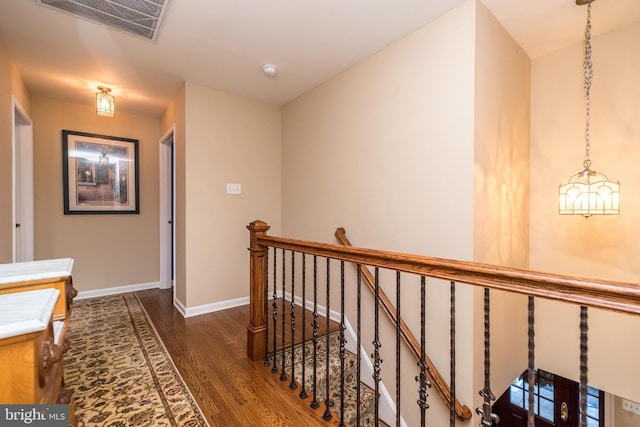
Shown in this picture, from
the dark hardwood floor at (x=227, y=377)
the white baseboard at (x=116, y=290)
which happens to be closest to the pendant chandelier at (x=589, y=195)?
the dark hardwood floor at (x=227, y=377)

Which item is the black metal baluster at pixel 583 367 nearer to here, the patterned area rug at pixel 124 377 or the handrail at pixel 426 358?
the handrail at pixel 426 358

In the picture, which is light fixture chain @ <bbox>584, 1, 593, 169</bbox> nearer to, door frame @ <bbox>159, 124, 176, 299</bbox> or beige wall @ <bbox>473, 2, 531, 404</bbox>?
beige wall @ <bbox>473, 2, 531, 404</bbox>

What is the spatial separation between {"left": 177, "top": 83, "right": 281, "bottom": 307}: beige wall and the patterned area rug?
0.67 meters

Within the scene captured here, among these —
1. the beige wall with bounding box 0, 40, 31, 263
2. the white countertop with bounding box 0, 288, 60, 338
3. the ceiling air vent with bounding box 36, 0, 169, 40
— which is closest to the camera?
the white countertop with bounding box 0, 288, 60, 338

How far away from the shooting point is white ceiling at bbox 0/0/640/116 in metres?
1.93

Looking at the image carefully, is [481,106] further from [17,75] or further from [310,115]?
[17,75]

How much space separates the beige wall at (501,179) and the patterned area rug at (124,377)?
6.21 ft

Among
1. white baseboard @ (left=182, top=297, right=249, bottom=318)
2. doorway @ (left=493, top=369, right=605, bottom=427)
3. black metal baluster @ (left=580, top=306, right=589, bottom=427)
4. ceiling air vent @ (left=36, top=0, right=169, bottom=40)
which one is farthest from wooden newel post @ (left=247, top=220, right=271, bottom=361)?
doorway @ (left=493, top=369, right=605, bottom=427)

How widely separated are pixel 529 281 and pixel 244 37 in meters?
2.42

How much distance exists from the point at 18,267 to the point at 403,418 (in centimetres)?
267

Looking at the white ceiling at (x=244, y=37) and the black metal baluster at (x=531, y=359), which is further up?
the white ceiling at (x=244, y=37)

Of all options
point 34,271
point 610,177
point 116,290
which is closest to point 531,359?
point 34,271

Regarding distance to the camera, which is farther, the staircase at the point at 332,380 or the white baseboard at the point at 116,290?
the white baseboard at the point at 116,290

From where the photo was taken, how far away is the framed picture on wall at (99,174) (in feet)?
11.3
